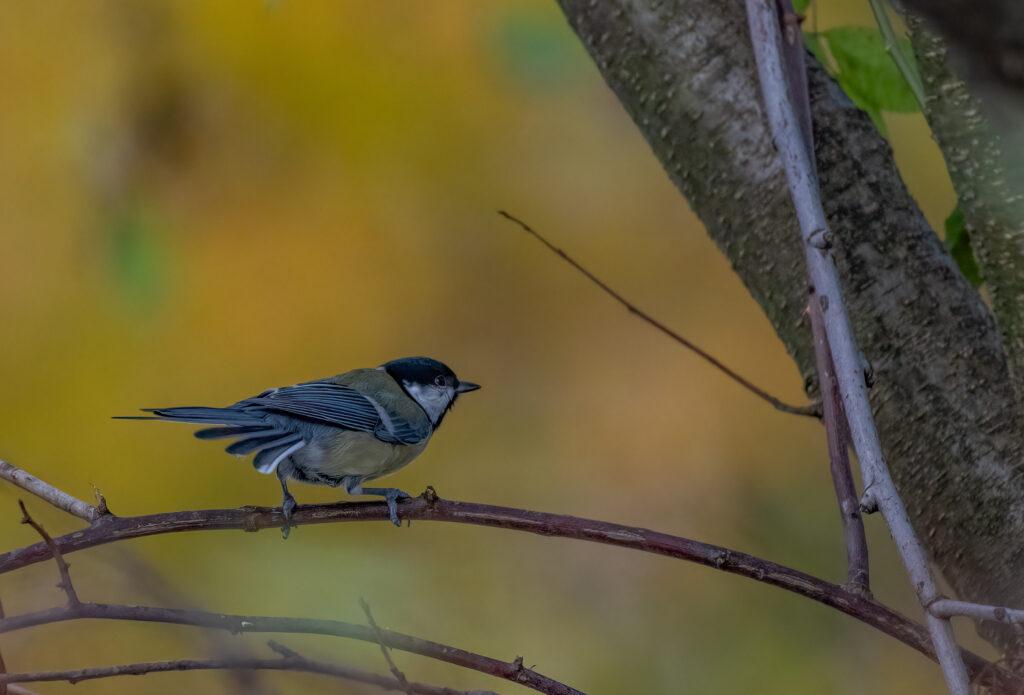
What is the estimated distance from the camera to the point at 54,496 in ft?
2.80

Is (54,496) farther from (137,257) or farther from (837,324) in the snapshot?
(137,257)

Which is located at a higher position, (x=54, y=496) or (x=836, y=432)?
(x=54, y=496)

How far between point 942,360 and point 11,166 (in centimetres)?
207

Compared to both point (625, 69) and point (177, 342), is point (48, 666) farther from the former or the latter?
point (625, 69)

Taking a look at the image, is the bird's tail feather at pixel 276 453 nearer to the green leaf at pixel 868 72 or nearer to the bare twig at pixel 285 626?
the bare twig at pixel 285 626

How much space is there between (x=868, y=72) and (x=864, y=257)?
0.91ft

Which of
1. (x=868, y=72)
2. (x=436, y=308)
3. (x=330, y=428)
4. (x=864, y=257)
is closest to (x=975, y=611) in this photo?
(x=864, y=257)

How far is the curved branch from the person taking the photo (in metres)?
0.73

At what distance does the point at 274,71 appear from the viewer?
233cm

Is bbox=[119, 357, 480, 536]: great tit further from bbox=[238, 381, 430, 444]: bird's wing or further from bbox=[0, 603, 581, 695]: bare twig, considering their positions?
bbox=[0, 603, 581, 695]: bare twig

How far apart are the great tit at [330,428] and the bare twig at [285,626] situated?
11.1 inches

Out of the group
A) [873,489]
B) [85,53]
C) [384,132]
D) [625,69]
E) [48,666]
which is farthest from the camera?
[384,132]

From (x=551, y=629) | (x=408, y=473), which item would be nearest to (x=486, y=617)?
(x=551, y=629)

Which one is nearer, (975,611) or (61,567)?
(975,611)
